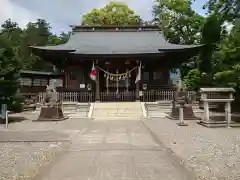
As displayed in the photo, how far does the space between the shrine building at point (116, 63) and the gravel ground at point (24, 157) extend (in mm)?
17169

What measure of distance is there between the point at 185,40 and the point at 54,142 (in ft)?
116

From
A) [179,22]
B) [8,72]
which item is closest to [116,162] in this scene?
[8,72]

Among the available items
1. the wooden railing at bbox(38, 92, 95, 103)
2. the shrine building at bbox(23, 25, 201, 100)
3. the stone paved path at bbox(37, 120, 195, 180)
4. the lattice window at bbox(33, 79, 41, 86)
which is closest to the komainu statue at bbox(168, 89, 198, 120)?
the shrine building at bbox(23, 25, 201, 100)

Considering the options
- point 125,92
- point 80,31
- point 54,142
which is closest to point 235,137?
point 54,142

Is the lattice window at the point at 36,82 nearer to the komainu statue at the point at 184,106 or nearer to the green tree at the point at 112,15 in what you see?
the green tree at the point at 112,15

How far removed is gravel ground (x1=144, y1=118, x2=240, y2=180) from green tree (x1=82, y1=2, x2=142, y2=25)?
41.9m

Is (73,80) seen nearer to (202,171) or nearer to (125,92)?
(125,92)

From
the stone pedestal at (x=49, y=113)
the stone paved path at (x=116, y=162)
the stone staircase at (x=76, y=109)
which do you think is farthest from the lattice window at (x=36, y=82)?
the stone paved path at (x=116, y=162)

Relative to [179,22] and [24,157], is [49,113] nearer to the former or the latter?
[24,157]

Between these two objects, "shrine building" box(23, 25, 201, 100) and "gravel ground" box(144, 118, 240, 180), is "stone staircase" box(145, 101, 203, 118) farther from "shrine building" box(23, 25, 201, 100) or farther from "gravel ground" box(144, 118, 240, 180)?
"gravel ground" box(144, 118, 240, 180)

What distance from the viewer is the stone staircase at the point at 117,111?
2153cm

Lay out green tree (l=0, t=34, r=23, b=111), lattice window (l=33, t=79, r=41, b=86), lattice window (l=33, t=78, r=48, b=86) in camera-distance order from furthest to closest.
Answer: lattice window (l=33, t=78, r=48, b=86) → lattice window (l=33, t=79, r=41, b=86) → green tree (l=0, t=34, r=23, b=111)

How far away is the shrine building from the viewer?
27438 millimetres

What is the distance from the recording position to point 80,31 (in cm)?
3522
